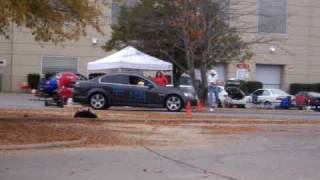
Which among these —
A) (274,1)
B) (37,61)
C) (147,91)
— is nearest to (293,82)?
(274,1)

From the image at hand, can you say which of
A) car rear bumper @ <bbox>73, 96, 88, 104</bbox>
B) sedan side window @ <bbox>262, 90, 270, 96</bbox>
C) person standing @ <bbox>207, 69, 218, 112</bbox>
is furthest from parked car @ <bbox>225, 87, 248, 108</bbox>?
car rear bumper @ <bbox>73, 96, 88, 104</bbox>

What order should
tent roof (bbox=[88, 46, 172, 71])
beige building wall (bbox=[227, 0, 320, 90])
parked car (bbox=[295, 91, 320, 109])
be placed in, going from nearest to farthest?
tent roof (bbox=[88, 46, 172, 71])
parked car (bbox=[295, 91, 320, 109])
beige building wall (bbox=[227, 0, 320, 90])

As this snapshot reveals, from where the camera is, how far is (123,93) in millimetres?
25688

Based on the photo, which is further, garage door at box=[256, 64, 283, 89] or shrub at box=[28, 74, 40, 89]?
garage door at box=[256, 64, 283, 89]

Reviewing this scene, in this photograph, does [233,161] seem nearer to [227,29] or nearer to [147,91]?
[147,91]

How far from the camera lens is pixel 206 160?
1255cm

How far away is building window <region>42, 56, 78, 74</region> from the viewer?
54406 mm

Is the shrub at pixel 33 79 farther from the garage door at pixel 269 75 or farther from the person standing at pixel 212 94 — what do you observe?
the person standing at pixel 212 94

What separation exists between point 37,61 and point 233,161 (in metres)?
43.2

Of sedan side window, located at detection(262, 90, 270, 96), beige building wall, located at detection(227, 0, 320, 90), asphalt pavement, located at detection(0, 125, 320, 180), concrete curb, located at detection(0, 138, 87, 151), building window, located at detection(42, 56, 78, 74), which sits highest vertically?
beige building wall, located at detection(227, 0, 320, 90)

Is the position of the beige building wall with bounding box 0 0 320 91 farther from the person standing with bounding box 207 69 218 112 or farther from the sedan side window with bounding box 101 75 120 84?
the sedan side window with bounding box 101 75 120 84

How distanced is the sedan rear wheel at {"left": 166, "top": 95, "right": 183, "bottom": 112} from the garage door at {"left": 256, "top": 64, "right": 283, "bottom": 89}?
3491 centimetres

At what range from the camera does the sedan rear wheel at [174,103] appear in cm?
2616

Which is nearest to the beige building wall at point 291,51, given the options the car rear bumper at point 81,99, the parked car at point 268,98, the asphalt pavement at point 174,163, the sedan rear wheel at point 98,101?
the parked car at point 268,98
